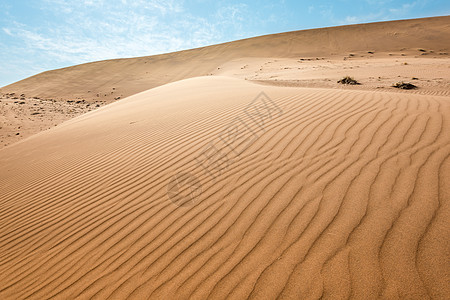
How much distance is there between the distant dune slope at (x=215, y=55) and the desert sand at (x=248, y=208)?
65.8 ft

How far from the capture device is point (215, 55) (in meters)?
40.6

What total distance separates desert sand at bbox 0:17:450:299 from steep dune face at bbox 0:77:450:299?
0.01 metres

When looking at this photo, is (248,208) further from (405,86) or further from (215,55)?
(215,55)

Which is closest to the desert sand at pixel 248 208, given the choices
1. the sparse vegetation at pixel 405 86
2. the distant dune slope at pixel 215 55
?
Result: the sparse vegetation at pixel 405 86

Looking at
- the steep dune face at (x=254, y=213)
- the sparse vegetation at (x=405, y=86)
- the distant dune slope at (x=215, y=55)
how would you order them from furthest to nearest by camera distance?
the distant dune slope at (x=215, y=55) < the sparse vegetation at (x=405, y=86) < the steep dune face at (x=254, y=213)

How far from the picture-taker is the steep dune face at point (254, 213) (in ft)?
5.38

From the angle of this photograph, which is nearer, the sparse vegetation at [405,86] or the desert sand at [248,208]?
the desert sand at [248,208]

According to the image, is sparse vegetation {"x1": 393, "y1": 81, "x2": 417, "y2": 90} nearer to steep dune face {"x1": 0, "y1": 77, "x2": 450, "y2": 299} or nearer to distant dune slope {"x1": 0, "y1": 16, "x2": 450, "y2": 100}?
steep dune face {"x1": 0, "y1": 77, "x2": 450, "y2": 299}

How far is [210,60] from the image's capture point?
124 feet

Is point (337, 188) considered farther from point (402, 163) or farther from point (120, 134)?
point (120, 134)

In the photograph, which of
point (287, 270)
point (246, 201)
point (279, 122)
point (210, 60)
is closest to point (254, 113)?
point (279, 122)

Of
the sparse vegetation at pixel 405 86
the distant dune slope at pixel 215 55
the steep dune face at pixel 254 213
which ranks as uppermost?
the distant dune slope at pixel 215 55

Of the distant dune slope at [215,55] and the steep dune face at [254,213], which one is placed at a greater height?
the distant dune slope at [215,55]

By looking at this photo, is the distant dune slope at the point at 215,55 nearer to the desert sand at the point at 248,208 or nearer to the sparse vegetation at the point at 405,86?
the desert sand at the point at 248,208
